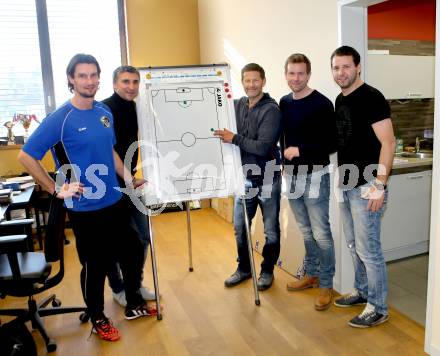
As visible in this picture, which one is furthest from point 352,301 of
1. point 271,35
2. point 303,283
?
point 271,35

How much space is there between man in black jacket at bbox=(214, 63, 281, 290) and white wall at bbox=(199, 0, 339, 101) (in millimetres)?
450

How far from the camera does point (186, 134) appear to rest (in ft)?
9.18

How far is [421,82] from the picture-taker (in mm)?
3596

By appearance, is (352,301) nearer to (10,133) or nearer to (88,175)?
(88,175)

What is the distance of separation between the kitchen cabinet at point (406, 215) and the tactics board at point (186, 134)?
1.36m

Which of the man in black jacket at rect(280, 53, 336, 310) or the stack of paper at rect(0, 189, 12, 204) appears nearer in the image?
the man in black jacket at rect(280, 53, 336, 310)

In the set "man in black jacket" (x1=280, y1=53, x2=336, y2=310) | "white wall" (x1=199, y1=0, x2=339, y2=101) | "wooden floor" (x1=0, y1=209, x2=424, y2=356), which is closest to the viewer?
"wooden floor" (x1=0, y1=209, x2=424, y2=356)

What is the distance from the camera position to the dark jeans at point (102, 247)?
234 centimetres

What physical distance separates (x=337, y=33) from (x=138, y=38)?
315cm

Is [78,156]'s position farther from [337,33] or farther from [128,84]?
[337,33]

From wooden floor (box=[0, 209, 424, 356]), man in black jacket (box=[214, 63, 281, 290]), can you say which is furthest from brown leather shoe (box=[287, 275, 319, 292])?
man in black jacket (box=[214, 63, 281, 290])

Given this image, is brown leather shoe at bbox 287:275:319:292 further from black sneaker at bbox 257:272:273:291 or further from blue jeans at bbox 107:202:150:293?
blue jeans at bbox 107:202:150:293

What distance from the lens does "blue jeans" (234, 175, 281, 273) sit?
2.94 metres

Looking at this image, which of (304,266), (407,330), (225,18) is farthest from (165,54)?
(407,330)
